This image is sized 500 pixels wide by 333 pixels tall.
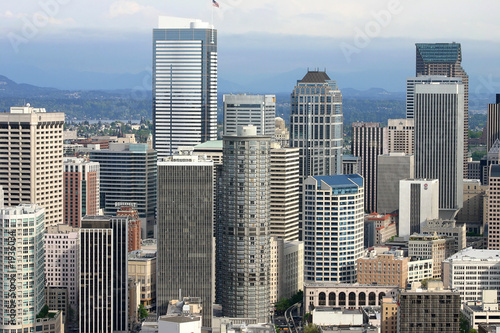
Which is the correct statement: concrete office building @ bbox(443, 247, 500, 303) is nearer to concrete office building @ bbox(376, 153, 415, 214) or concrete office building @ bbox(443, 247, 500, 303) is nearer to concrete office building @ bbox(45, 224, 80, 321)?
concrete office building @ bbox(45, 224, 80, 321)

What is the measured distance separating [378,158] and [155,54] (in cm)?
A: 3374

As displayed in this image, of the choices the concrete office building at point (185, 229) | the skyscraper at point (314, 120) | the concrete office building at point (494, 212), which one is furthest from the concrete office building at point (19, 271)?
the concrete office building at point (494, 212)

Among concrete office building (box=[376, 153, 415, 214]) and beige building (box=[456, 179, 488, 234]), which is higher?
concrete office building (box=[376, 153, 415, 214])

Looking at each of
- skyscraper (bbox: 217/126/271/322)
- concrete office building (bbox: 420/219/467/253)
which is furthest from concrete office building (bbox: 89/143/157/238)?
skyscraper (bbox: 217/126/271/322)

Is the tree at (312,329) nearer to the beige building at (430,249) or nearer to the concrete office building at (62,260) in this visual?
the concrete office building at (62,260)

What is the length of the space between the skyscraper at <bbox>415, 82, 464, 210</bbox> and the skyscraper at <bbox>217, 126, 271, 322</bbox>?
2730 inches

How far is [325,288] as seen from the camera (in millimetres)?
108250

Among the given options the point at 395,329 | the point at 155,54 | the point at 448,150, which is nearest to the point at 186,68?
the point at 155,54

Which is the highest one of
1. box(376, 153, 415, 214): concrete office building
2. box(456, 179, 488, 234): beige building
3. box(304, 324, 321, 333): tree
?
box(376, 153, 415, 214): concrete office building

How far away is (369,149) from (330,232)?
6197 cm

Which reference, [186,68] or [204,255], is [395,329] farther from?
[186,68]

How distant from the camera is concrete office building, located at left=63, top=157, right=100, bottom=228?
129m

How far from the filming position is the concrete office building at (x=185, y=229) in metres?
97.9

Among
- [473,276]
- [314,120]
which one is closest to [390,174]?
[314,120]
